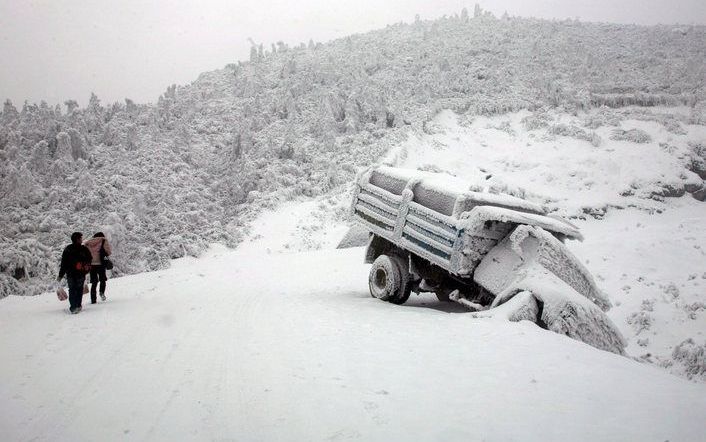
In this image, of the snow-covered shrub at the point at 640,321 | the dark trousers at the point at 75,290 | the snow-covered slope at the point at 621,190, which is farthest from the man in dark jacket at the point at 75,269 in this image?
the snow-covered shrub at the point at 640,321

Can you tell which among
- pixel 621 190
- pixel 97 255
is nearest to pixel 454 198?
pixel 97 255

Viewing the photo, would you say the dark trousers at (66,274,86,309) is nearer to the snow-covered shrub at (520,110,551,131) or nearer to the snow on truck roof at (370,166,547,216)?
the snow on truck roof at (370,166,547,216)

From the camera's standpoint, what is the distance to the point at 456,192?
7.66 meters

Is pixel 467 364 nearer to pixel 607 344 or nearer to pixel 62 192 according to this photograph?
pixel 607 344

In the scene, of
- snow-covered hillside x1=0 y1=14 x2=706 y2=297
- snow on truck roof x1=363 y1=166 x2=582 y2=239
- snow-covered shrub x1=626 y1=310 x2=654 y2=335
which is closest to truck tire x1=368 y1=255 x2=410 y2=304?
snow on truck roof x1=363 y1=166 x2=582 y2=239

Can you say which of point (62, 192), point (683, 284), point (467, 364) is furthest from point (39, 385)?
point (62, 192)

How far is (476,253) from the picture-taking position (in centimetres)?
722

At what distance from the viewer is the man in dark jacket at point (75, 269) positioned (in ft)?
25.2

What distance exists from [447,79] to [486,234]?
92.5 ft

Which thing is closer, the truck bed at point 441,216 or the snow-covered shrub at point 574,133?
the truck bed at point 441,216

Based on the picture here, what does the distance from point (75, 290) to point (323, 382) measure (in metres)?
5.70

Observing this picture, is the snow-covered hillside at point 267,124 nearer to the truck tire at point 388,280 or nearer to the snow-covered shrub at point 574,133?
the snow-covered shrub at point 574,133

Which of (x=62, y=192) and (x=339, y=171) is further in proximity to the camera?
(x=339, y=171)

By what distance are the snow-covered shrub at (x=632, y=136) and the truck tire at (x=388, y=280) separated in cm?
2063
